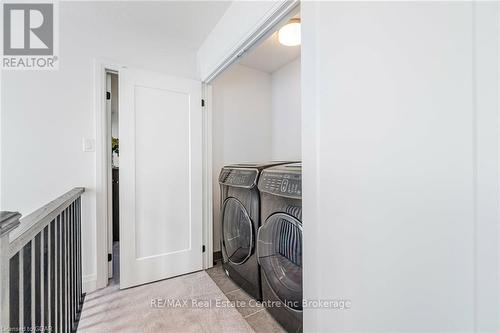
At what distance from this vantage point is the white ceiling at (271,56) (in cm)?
231

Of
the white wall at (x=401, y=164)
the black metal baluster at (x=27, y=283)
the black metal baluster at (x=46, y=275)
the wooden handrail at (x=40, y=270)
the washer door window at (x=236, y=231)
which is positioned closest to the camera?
the white wall at (x=401, y=164)

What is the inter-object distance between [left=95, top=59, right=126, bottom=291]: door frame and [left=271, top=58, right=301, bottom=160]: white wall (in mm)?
1761

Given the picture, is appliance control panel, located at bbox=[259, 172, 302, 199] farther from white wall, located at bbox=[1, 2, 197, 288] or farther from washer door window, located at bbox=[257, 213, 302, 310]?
white wall, located at bbox=[1, 2, 197, 288]

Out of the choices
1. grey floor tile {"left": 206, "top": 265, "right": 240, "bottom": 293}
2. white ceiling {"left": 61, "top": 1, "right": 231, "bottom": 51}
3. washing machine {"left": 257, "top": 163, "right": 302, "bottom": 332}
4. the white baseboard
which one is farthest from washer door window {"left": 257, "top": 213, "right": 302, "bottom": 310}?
white ceiling {"left": 61, "top": 1, "right": 231, "bottom": 51}

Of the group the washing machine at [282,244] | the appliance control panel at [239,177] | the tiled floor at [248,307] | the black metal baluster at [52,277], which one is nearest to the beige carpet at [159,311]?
the tiled floor at [248,307]

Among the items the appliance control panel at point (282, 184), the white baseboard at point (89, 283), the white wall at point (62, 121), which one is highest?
the white wall at point (62, 121)

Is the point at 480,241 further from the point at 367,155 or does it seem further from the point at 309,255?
the point at 309,255

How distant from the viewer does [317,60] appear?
0.87m

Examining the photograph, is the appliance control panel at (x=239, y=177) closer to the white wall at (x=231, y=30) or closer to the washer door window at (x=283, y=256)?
the washer door window at (x=283, y=256)

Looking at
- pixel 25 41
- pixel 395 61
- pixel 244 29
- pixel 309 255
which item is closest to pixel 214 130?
pixel 244 29

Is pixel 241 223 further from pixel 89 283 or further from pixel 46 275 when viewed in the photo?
pixel 89 283

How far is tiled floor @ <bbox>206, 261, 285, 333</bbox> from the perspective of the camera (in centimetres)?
145

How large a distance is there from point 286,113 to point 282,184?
1.60 meters

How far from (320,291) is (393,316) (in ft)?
0.88
